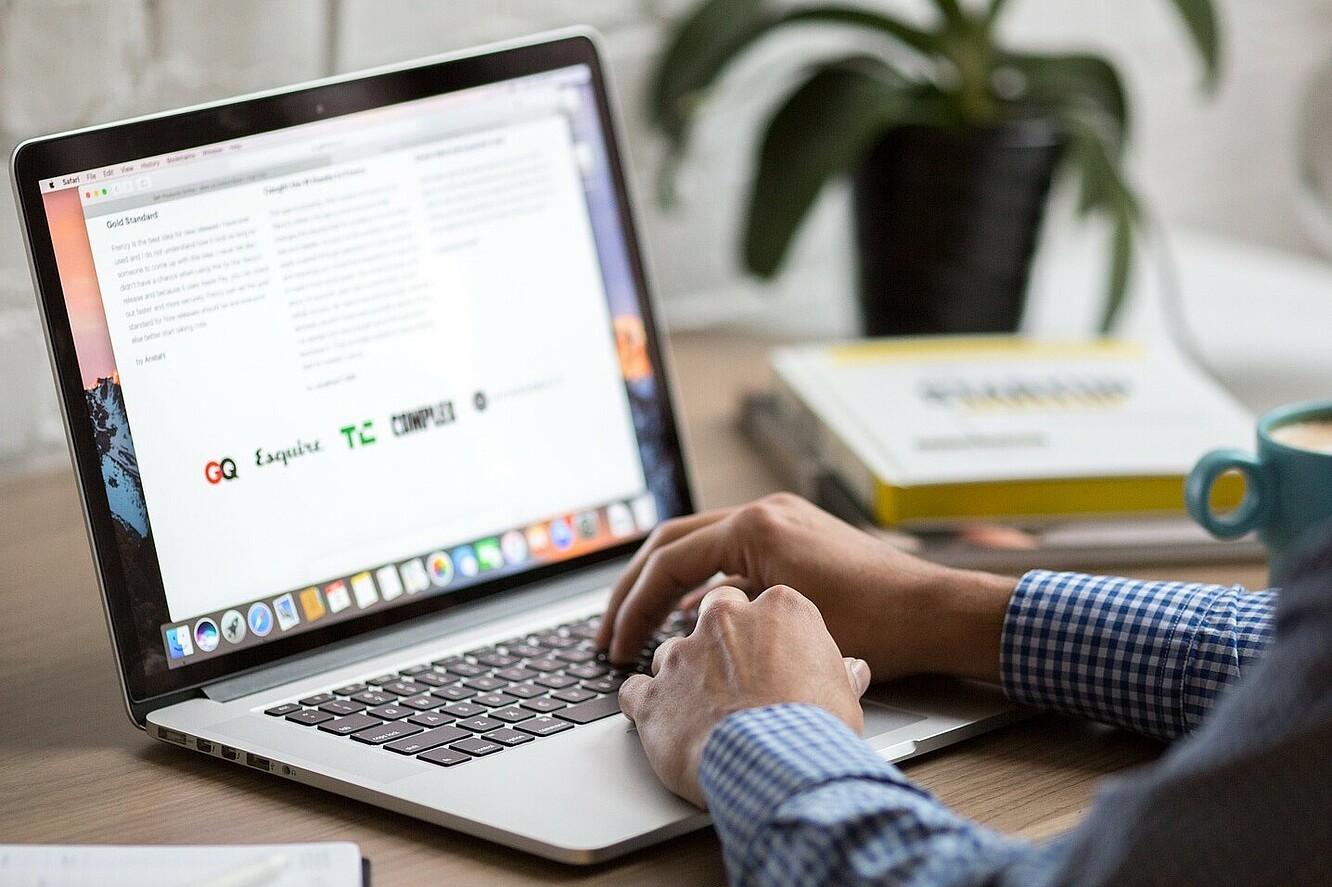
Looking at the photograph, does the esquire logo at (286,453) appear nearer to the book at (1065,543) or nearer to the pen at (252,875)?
the pen at (252,875)

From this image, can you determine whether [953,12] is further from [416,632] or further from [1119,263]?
[416,632]

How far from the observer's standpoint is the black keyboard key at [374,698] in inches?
27.8

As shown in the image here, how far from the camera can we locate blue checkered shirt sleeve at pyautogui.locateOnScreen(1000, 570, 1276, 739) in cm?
67

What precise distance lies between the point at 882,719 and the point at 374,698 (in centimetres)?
26

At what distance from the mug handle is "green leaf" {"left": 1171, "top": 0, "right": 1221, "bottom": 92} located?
0.56 meters

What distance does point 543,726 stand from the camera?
2.20ft

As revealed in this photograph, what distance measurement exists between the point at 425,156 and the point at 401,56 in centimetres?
43

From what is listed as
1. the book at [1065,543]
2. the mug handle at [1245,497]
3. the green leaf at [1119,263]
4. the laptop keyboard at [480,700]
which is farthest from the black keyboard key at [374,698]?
the green leaf at [1119,263]

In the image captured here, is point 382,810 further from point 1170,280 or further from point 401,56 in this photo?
point 1170,280

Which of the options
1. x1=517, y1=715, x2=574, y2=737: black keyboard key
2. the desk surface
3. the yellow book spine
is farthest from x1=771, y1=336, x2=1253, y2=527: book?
x1=517, y1=715, x2=574, y2=737: black keyboard key

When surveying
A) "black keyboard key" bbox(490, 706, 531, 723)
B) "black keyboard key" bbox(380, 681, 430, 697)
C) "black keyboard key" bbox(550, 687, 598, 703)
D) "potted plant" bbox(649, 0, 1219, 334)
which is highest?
"potted plant" bbox(649, 0, 1219, 334)

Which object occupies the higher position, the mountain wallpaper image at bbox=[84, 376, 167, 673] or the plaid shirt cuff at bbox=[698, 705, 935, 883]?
the mountain wallpaper image at bbox=[84, 376, 167, 673]

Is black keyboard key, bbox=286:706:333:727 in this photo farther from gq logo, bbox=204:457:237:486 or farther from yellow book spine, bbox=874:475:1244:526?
yellow book spine, bbox=874:475:1244:526

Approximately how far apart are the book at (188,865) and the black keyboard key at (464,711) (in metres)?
0.12
